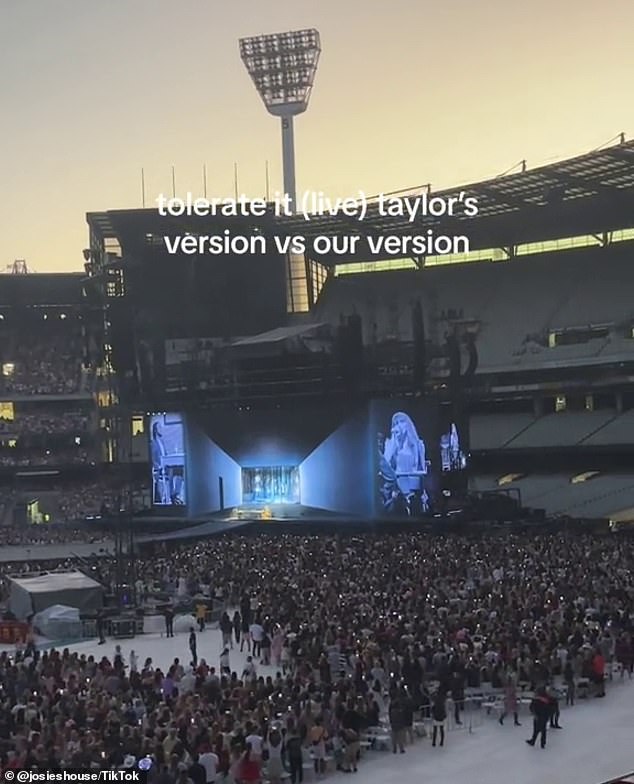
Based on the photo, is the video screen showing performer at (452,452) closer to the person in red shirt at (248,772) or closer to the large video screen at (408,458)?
the large video screen at (408,458)

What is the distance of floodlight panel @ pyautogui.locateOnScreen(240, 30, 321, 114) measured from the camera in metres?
73.0

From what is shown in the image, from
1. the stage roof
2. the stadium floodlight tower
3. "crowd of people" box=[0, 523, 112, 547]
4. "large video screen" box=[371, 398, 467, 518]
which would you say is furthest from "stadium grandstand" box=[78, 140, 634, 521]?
the stage roof

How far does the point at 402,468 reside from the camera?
45.2 meters

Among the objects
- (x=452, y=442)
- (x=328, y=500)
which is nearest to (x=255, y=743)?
(x=328, y=500)

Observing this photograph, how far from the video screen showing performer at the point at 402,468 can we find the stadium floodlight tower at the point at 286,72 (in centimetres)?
3100

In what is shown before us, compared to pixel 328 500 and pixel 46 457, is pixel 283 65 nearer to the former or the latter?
pixel 46 457

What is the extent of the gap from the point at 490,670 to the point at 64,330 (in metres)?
62.5

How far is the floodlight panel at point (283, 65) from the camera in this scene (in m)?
73.0

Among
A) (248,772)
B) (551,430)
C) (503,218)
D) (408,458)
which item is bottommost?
(248,772)

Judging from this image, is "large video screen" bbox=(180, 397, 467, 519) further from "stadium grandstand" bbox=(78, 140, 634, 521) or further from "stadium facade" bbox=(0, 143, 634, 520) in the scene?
"stadium grandstand" bbox=(78, 140, 634, 521)

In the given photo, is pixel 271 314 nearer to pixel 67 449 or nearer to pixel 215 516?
pixel 67 449

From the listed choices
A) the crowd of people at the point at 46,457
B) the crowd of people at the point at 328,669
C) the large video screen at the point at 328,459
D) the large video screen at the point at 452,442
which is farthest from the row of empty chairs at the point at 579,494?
the crowd of people at the point at 46,457

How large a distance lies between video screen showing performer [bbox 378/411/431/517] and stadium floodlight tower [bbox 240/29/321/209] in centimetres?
3100

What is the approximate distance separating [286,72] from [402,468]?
3921 cm
